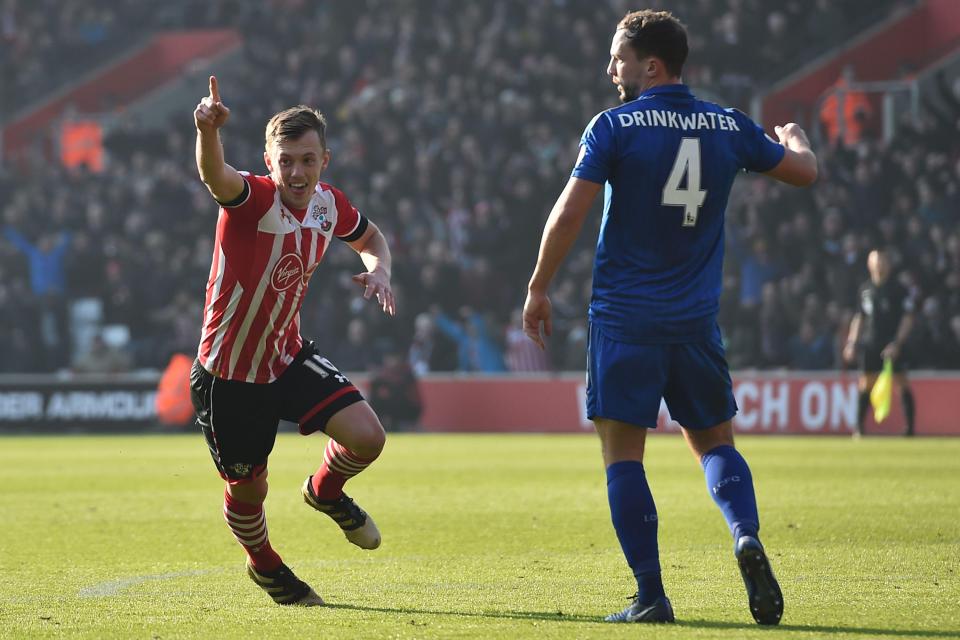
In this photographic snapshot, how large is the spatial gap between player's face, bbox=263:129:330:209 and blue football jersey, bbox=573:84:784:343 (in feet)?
3.79

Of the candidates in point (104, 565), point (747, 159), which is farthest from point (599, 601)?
point (104, 565)

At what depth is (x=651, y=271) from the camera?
5398 mm

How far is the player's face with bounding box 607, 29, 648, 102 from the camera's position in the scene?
5411 millimetres

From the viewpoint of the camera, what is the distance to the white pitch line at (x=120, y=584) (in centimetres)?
623

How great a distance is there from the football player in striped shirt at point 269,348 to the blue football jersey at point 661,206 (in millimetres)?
1072

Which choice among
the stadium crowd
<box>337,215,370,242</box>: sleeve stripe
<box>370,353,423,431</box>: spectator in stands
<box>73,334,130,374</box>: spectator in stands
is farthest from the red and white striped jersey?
<box>73,334,130,374</box>: spectator in stands

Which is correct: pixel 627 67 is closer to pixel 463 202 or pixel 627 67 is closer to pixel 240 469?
pixel 240 469

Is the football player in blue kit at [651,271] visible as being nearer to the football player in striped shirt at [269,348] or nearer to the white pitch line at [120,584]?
the football player in striped shirt at [269,348]

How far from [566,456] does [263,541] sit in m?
9.47

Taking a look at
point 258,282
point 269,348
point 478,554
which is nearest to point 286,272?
point 258,282

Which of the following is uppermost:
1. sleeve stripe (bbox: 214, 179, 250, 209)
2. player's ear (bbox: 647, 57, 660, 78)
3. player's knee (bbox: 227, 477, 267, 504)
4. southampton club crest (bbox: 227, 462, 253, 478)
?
player's ear (bbox: 647, 57, 660, 78)

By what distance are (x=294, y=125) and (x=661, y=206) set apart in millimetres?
1485

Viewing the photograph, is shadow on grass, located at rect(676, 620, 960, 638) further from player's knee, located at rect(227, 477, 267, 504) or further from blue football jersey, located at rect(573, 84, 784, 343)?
player's knee, located at rect(227, 477, 267, 504)

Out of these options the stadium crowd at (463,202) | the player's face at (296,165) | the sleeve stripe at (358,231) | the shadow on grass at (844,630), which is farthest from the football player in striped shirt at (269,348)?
the stadium crowd at (463,202)
